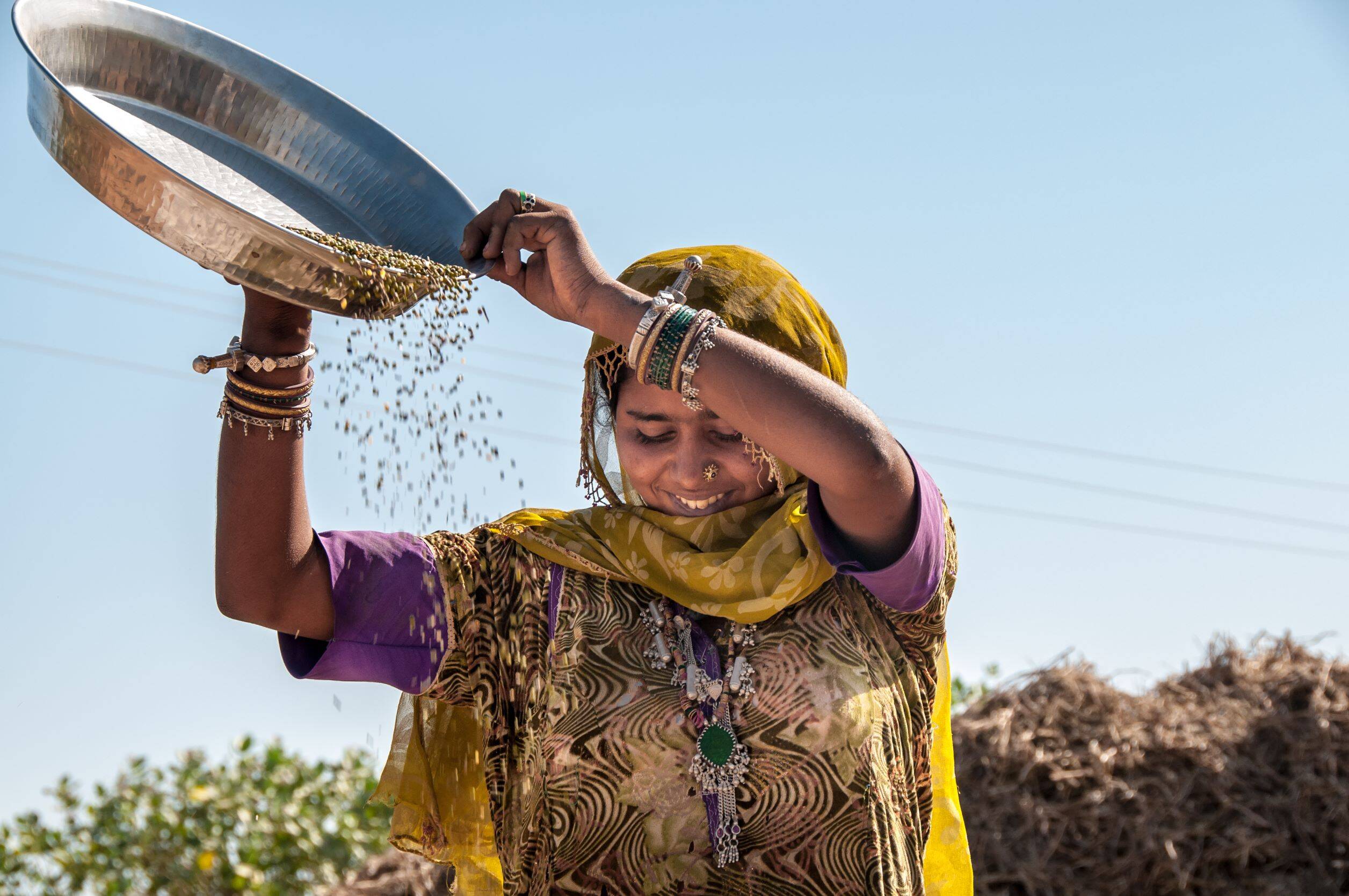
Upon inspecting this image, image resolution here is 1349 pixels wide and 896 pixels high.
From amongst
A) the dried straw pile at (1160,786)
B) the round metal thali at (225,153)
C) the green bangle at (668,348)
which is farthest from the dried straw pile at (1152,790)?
the green bangle at (668,348)

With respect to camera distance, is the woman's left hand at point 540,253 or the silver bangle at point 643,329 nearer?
the silver bangle at point 643,329

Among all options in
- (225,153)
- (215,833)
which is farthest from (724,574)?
(215,833)

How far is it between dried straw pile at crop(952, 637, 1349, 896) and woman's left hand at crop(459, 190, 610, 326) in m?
2.98

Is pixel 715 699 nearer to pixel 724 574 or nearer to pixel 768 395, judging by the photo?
pixel 724 574

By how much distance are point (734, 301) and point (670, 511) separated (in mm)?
447

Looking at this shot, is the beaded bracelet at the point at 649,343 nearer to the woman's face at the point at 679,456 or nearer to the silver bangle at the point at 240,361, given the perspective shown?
the woman's face at the point at 679,456

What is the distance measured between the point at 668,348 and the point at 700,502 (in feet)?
1.57

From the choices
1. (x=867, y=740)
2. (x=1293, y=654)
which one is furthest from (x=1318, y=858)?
(x=867, y=740)

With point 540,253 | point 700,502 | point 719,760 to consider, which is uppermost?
point 540,253

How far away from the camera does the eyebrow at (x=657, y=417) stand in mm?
2426

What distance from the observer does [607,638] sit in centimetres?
246

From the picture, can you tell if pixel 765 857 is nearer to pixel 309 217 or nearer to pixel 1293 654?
pixel 309 217

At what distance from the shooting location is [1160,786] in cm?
450

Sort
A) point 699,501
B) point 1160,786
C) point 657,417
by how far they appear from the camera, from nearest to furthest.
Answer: point 657,417, point 699,501, point 1160,786
